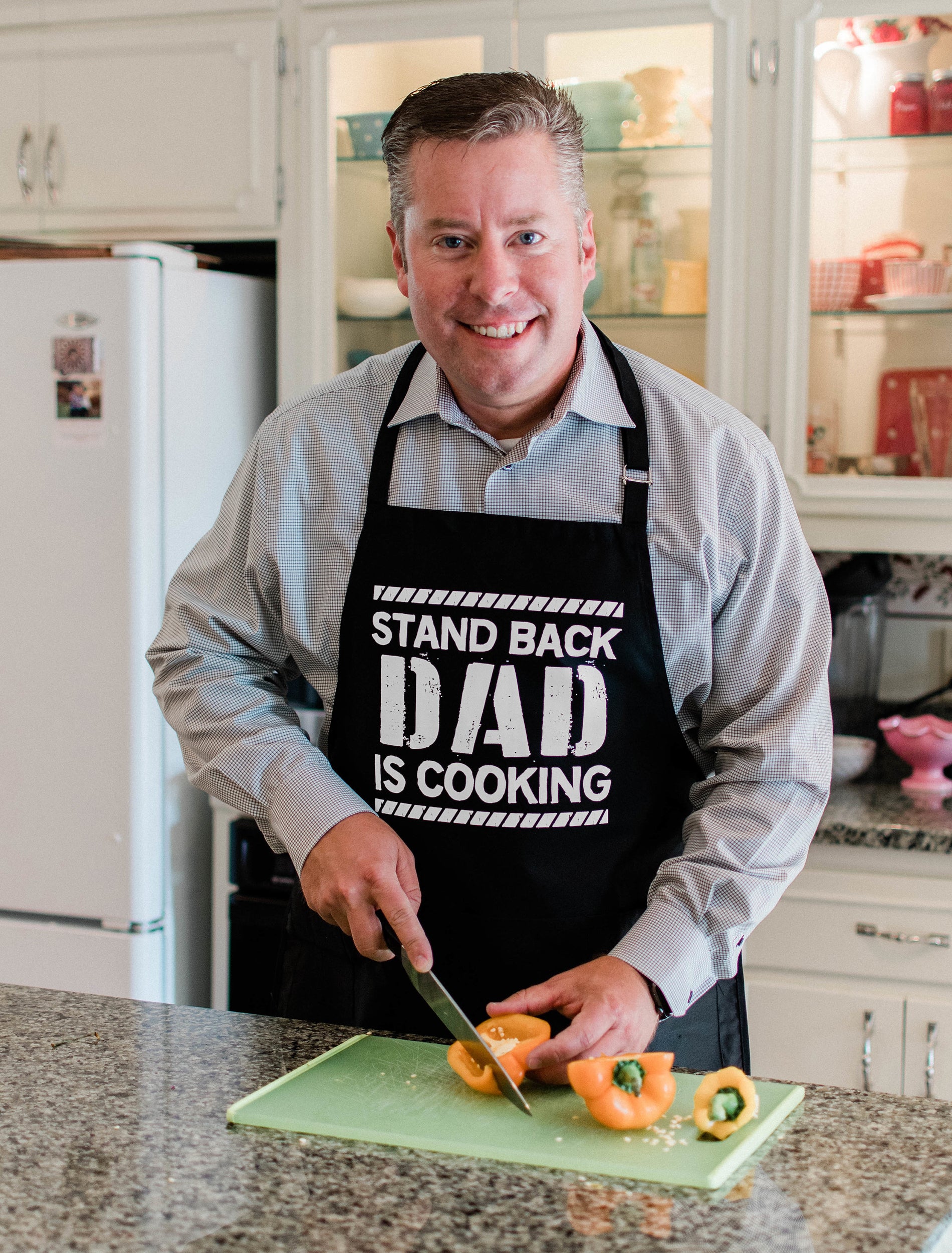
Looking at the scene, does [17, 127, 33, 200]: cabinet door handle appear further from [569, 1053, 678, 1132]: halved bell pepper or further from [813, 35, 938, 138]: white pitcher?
[569, 1053, 678, 1132]: halved bell pepper

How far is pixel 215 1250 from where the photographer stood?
0.76 metres

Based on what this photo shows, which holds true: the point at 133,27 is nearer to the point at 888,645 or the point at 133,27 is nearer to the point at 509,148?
the point at 509,148

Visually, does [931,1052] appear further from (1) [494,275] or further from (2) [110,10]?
(2) [110,10]

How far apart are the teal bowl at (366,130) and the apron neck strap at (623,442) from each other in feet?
3.72

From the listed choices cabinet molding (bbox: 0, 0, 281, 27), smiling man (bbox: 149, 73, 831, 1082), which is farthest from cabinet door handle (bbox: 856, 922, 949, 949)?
cabinet molding (bbox: 0, 0, 281, 27)

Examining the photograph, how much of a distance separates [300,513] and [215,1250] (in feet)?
2.41

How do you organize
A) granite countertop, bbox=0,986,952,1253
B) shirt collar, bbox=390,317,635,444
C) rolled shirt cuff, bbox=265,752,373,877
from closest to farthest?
granite countertop, bbox=0,986,952,1253 → rolled shirt cuff, bbox=265,752,373,877 → shirt collar, bbox=390,317,635,444

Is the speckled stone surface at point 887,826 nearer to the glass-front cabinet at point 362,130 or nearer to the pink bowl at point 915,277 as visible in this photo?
the pink bowl at point 915,277

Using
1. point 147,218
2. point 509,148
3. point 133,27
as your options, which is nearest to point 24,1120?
point 509,148

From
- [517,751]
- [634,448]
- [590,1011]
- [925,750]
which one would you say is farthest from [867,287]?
[590,1011]

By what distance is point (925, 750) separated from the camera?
2.19 meters

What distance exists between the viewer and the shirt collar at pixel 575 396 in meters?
1.28

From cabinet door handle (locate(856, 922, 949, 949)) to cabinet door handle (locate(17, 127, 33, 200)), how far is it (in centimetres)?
195

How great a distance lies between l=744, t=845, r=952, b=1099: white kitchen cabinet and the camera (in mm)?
2008
